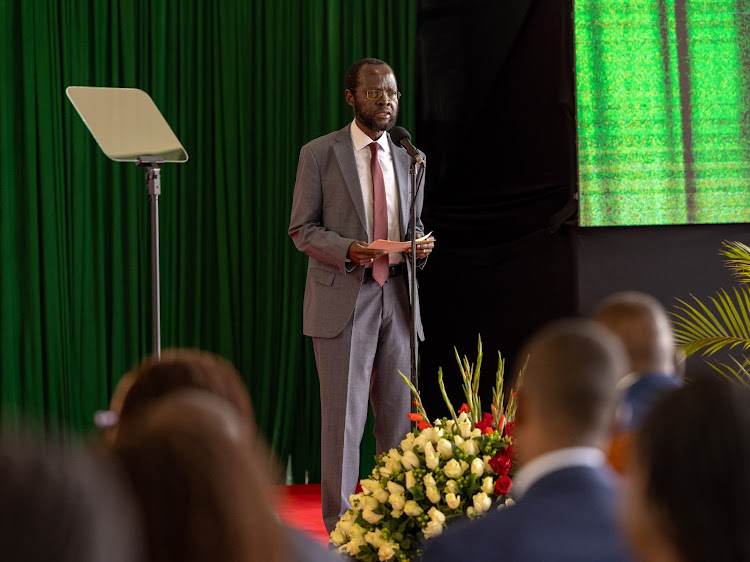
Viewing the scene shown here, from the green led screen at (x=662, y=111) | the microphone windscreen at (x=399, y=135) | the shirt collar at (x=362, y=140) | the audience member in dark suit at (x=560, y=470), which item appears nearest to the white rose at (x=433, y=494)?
the audience member in dark suit at (x=560, y=470)

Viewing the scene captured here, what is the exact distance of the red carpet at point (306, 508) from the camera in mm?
4758

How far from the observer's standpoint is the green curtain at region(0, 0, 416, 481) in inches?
210

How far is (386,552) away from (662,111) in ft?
10.0

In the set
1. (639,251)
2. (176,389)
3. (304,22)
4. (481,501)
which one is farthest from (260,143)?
(176,389)

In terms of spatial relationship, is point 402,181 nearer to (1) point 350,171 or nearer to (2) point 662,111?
(1) point 350,171

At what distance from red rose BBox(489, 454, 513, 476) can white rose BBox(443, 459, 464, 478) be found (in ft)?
0.33

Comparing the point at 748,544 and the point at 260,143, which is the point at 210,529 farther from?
the point at 260,143

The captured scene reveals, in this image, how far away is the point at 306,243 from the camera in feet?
14.4

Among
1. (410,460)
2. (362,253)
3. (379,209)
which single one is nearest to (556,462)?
(410,460)

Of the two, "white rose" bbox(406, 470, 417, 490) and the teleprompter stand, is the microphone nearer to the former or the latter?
the teleprompter stand

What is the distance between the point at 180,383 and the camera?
1.59 metres

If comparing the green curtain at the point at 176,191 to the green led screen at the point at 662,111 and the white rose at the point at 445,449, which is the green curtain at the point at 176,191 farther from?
the white rose at the point at 445,449

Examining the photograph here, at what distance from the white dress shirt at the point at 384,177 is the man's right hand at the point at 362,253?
197mm

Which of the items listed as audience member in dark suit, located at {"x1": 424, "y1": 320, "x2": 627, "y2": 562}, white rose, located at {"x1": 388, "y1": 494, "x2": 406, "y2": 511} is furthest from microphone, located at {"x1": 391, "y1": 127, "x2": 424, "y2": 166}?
audience member in dark suit, located at {"x1": 424, "y1": 320, "x2": 627, "y2": 562}
